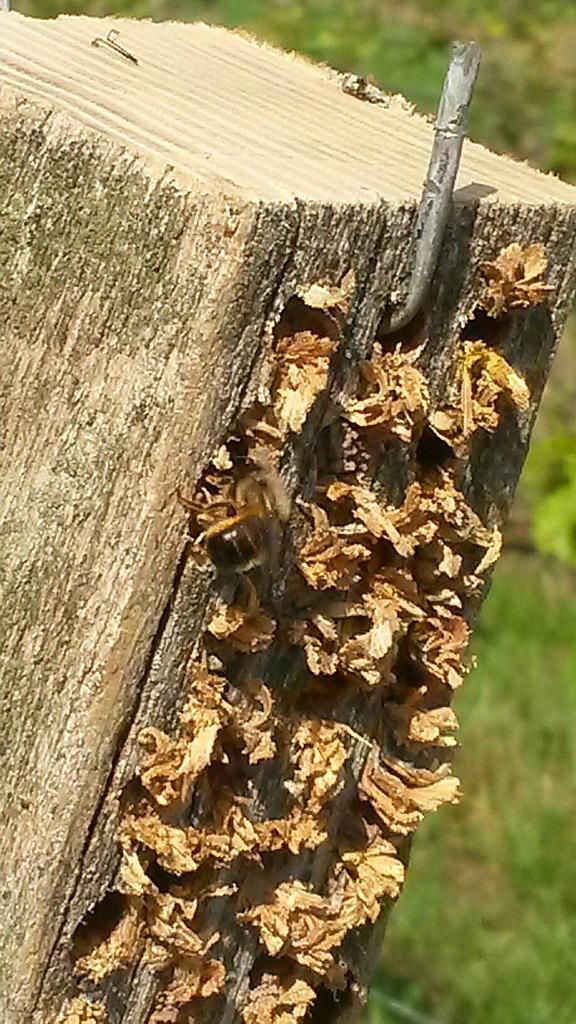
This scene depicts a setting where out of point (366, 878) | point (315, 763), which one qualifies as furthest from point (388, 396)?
point (366, 878)

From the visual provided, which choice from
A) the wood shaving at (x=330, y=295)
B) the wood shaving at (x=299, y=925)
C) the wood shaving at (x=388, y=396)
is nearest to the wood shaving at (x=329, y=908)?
the wood shaving at (x=299, y=925)

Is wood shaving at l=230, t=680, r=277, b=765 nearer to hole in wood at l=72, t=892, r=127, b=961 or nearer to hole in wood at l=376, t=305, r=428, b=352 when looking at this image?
hole in wood at l=72, t=892, r=127, b=961

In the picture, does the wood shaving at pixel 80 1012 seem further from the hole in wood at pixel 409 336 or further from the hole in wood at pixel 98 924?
the hole in wood at pixel 409 336

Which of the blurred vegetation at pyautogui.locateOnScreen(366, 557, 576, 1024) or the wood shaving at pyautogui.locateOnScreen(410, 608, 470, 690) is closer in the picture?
the wood shaving at pyautogui.locateOnScreen(410, 608, 470, 690)

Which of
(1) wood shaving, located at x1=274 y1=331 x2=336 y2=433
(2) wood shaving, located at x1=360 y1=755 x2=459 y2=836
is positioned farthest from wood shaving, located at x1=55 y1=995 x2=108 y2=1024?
(1) wood shaving, located at x1=274 y1=331 x2=336 y2=433

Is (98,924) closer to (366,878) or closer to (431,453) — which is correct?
(366,878)

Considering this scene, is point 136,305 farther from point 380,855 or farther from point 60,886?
point 380,855

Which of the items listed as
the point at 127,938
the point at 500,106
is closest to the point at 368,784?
the point at 127,938
